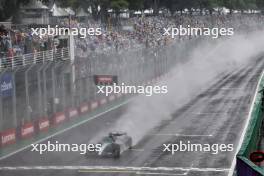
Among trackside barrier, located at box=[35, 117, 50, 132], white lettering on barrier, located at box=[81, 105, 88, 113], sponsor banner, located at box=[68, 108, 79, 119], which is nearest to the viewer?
trackside barrier, located at box=[35, 117, 50, 132]

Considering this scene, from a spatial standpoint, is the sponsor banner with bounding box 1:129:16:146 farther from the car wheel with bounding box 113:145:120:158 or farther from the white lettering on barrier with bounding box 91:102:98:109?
the white lettering on barrier with bounding box 91:102:98:109

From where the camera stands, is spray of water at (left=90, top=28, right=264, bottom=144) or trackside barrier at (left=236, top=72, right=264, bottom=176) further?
spray of water at (left=90, top=28, right=264, bottom=144)

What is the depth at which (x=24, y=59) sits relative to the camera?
115 ft

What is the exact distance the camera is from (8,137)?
3294cm

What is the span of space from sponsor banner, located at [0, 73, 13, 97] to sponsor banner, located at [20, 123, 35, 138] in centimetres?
184

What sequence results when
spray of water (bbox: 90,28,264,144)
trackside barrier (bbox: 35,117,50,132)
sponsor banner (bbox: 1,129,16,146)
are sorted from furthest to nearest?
1. spray of water (bbox: 90,28,264,144)
2. trackside barrier (bbox: 35,117,50,132)
3. sponsor banner (bbox: 1,129,16,146)

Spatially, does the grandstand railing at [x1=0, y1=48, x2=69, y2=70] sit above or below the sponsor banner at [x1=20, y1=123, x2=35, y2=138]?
above

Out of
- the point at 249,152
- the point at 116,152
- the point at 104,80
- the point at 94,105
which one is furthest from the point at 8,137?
the point at 249,152

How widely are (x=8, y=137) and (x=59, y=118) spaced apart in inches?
211

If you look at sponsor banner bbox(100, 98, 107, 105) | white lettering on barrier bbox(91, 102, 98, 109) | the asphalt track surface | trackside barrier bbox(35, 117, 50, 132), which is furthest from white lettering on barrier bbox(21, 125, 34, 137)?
sponsor banner bbox(100, 98, 107, 105)

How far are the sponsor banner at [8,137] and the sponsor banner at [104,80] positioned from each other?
6210mm

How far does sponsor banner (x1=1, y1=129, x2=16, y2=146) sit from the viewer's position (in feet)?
106

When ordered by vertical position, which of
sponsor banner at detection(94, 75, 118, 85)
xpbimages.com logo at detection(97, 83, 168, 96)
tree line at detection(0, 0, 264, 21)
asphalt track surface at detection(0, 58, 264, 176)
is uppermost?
tree line at detection(0, 0, 264, 21)

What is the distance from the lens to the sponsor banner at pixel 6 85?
32625 mm
